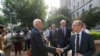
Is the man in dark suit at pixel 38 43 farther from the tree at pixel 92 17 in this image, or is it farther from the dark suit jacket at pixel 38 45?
the tree at pixel 92 17

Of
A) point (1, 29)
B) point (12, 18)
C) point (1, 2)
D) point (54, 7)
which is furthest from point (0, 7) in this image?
point (1, 29)

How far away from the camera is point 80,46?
18.9 feet

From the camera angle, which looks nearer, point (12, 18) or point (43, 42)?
point (43, 42)

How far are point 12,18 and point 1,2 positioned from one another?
6842 millimetres

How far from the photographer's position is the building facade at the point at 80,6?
56.8 m

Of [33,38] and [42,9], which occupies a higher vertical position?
[42,9]

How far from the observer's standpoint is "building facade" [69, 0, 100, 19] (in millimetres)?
56838

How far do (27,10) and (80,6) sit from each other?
29527 mm

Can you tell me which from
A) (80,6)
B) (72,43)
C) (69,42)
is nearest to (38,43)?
(69,42)

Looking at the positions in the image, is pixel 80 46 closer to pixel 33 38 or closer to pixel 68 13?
pixel 33 38

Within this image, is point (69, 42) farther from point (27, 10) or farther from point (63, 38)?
point (27, 10)

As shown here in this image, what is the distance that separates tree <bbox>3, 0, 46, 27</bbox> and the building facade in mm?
12826

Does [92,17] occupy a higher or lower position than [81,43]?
higher

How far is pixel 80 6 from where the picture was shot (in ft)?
233
